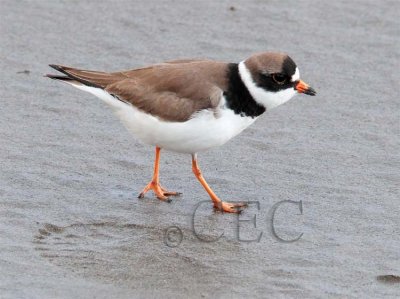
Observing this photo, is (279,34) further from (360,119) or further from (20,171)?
(20,171)

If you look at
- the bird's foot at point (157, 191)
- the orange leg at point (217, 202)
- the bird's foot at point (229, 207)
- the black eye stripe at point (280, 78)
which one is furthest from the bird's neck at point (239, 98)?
the bird's foot at point (157, 191)

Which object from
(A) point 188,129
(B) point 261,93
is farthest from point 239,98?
(A) point 188,129

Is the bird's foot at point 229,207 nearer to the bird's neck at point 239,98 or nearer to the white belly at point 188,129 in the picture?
the white belly at point 188,129

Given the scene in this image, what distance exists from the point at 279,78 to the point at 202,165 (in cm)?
123

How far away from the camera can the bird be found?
7.47 metres

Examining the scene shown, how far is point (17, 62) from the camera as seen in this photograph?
977 centimetres

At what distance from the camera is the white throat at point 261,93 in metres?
7.57

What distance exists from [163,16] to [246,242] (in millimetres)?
4315

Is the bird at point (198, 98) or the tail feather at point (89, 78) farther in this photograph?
the tail feather at point (89, 78)

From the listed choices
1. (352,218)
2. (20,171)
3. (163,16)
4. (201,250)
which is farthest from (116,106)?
(163,16)

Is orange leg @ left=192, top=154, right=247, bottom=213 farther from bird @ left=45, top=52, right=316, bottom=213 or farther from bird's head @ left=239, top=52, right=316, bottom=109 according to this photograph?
bird's head @ left=239, top=52, right=316, bottom=109

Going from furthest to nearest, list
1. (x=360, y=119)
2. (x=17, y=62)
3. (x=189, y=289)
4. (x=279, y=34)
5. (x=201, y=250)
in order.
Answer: (x=279, y=34) → (x=17, y=62) → (x=360, y=119) → (x=201, y=250) → (x=189, y=289)

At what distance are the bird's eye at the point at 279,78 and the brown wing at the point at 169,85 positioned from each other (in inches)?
15.6

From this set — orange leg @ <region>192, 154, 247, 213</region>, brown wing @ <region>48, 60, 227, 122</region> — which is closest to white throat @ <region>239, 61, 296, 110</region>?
brown wing @ <region>48, 60, 227, 122</region>
